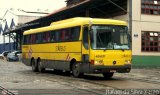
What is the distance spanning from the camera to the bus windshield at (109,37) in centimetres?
2089

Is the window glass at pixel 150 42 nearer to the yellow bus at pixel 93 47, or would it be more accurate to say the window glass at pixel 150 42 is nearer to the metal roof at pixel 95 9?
the metal roof at pixel 95 9

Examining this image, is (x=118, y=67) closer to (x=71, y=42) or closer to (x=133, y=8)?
(x=71, y=42)

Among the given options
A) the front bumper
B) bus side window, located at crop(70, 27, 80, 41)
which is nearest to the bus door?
the front bumper

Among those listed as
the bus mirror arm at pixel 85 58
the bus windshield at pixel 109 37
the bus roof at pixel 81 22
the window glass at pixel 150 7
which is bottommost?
the bus mirror arm at pixel 85 58

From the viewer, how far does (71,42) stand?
76.7 ft

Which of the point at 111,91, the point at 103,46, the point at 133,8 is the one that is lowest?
the point at 111,91

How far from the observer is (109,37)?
21.1m

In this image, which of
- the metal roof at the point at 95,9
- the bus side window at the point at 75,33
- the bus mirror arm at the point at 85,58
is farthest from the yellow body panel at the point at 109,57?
the metal roof at the point at 95,9

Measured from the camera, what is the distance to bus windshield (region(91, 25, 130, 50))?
68.5ft

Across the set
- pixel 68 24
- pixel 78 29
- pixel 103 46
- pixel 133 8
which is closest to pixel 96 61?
pixel 103 46

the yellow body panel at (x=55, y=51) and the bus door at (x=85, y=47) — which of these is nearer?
the bus door at (x=85, y=47)

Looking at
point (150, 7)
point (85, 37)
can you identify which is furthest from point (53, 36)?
point (150, 7)

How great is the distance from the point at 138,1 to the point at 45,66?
1446cm

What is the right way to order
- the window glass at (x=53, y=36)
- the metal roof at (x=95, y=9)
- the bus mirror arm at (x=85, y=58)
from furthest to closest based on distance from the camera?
the metal roof at (x=95, y=9), the window glass at (x=53, y=36), the bus mirror arm at (x=85, y=58)
